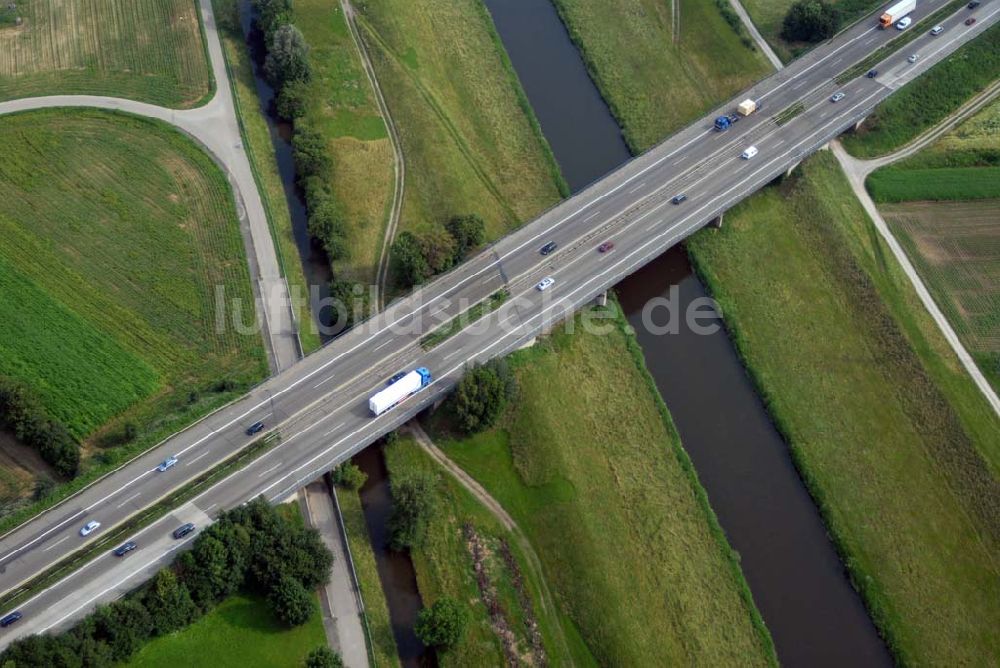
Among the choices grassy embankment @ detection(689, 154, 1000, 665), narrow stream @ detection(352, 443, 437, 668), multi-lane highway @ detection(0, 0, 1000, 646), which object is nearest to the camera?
narrow stream @ detection(352, 443, 437, 668)

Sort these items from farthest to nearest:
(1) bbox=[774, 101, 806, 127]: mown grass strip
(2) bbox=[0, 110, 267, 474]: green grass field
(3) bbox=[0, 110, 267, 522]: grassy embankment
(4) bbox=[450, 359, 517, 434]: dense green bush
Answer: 1. (1) bbox=[774, 101, 806, 127]: mown grass strip
2. (2) bbox=[0, 110, 267, 474]: green grass field
3. (3) bbox=[0, 110, 267, 522]: grassy embankment
4. (4) bbox=[450, 359, 517, 434]: dense green bush

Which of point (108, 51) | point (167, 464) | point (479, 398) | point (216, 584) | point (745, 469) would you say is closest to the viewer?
point (216, 584)

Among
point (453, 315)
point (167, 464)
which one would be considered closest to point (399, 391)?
point (453, 315)

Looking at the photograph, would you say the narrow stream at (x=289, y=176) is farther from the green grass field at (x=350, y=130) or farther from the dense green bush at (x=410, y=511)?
the dense green bush at (x=410, y=511)

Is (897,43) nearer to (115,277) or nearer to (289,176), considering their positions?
Answer: (289,176)

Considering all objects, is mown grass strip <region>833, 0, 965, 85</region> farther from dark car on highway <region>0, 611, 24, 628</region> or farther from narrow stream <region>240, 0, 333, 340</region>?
dark car on highway <region>0, 611, 24, 628</region>

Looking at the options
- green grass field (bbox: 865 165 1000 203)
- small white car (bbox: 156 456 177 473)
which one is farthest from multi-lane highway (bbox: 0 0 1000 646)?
green grass field (bbox: 865 165 1000 203)

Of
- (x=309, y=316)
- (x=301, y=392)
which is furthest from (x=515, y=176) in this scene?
(x=301, y=392)
